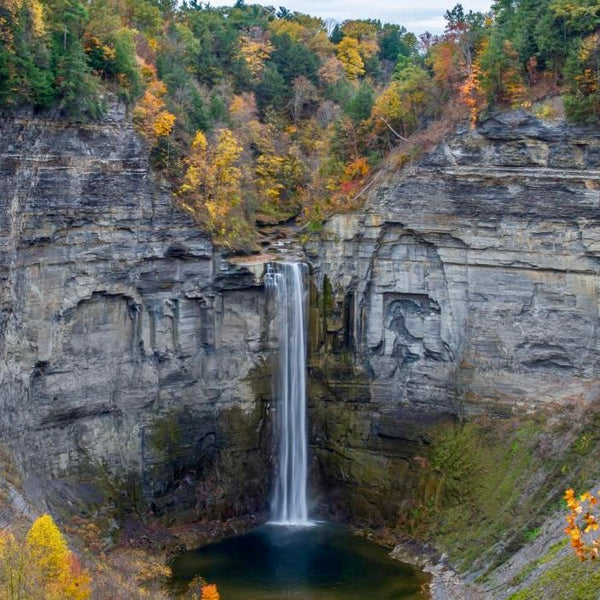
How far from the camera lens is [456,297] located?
44.6 meters

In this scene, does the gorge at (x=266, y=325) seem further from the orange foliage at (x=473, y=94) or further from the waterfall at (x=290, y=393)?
the orange foliage at (x=473, y=94)

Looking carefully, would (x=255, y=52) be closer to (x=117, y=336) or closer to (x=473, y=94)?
(x=473, y=94)

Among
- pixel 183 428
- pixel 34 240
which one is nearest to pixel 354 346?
pixel 183 428

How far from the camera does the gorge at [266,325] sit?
133 feet

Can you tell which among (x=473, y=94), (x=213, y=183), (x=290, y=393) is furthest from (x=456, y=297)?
(x=213, y=183)

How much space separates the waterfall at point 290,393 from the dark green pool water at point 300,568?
2.12m

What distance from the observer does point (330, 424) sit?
47.5 meters

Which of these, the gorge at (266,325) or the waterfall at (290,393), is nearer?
the gorge at (266,325)

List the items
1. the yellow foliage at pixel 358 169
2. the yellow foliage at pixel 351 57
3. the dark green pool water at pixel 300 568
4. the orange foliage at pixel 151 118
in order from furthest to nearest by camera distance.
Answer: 1. the yellow foliage at pixel 351 57
2. the yellow foliage at pixel 358 169
3. the orange foliage at pixel 151 118
4. the dark green pool water at pixel 300 568

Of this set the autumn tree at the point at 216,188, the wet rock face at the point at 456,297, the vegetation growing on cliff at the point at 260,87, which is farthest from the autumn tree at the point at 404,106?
the autumn tree at the point at 216,188

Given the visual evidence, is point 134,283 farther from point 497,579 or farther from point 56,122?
point 497,579

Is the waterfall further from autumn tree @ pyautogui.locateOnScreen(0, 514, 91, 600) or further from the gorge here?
autumn tree @ pyautogui.locateOnScreen(0, 514, 91, 600)

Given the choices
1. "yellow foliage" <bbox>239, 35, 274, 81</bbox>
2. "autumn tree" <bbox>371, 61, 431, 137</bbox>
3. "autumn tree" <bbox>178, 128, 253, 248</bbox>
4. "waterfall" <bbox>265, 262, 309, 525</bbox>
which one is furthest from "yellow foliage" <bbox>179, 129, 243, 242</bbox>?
"yellow foliage" <bbox>239, 35, 274, 81</bbox>

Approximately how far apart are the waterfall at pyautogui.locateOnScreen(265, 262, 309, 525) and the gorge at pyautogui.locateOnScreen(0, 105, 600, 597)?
0.44 m
